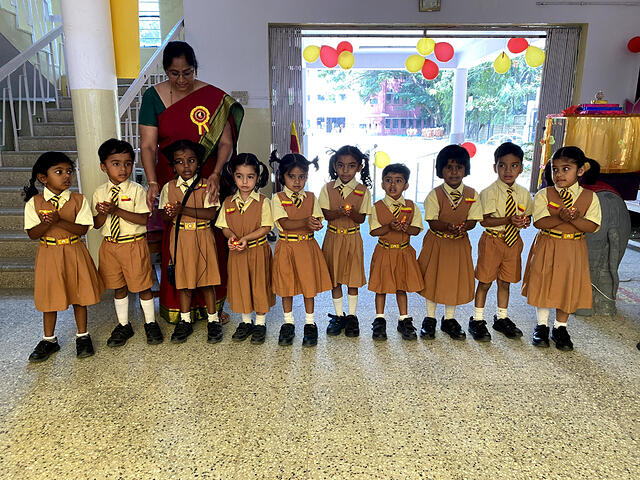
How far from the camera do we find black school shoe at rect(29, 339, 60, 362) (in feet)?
7.61

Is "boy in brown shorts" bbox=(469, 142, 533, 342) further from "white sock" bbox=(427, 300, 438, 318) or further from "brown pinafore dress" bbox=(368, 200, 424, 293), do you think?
"brown pinafore dress" bbox=(368, 200, 424, 293)

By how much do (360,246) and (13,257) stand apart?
9.61ft

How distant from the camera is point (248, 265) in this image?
7.90 ft

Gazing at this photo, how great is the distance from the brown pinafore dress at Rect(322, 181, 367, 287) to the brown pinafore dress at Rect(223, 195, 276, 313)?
1.21 feet

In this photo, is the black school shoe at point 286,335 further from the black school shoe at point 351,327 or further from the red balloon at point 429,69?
the red balloon at point 429,69

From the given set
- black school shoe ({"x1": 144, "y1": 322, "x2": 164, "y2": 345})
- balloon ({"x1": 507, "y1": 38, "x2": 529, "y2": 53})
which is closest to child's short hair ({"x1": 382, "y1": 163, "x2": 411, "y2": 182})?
black school shoe ({"x1": 144, "y1": 322, "x2": 164, "y2": 345})

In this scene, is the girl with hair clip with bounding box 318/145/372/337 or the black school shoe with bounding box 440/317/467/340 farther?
the black school shoe with bounding box 440/317/467/340

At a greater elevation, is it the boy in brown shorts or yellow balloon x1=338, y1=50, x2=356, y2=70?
yellow balloon x1=338, y1=50, x2=356, y2=70

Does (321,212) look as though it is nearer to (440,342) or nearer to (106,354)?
(440,342)

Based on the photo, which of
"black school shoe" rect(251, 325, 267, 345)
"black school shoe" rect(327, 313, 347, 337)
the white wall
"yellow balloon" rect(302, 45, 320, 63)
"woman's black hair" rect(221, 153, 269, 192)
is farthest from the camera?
"yellow balloon" rect(302, 45, 320, 63)

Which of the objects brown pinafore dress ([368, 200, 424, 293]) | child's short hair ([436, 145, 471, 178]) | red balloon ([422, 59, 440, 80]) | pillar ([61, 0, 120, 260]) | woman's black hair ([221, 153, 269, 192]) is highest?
red balloon ([422, 59, 440, 80])

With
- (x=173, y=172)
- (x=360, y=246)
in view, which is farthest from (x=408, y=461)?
(x=173, y=172)

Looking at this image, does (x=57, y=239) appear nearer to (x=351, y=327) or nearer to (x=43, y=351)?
(x=43, y=351)

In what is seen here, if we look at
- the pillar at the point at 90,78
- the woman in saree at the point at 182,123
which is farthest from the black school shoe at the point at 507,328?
the pillar at the point at 90,78
